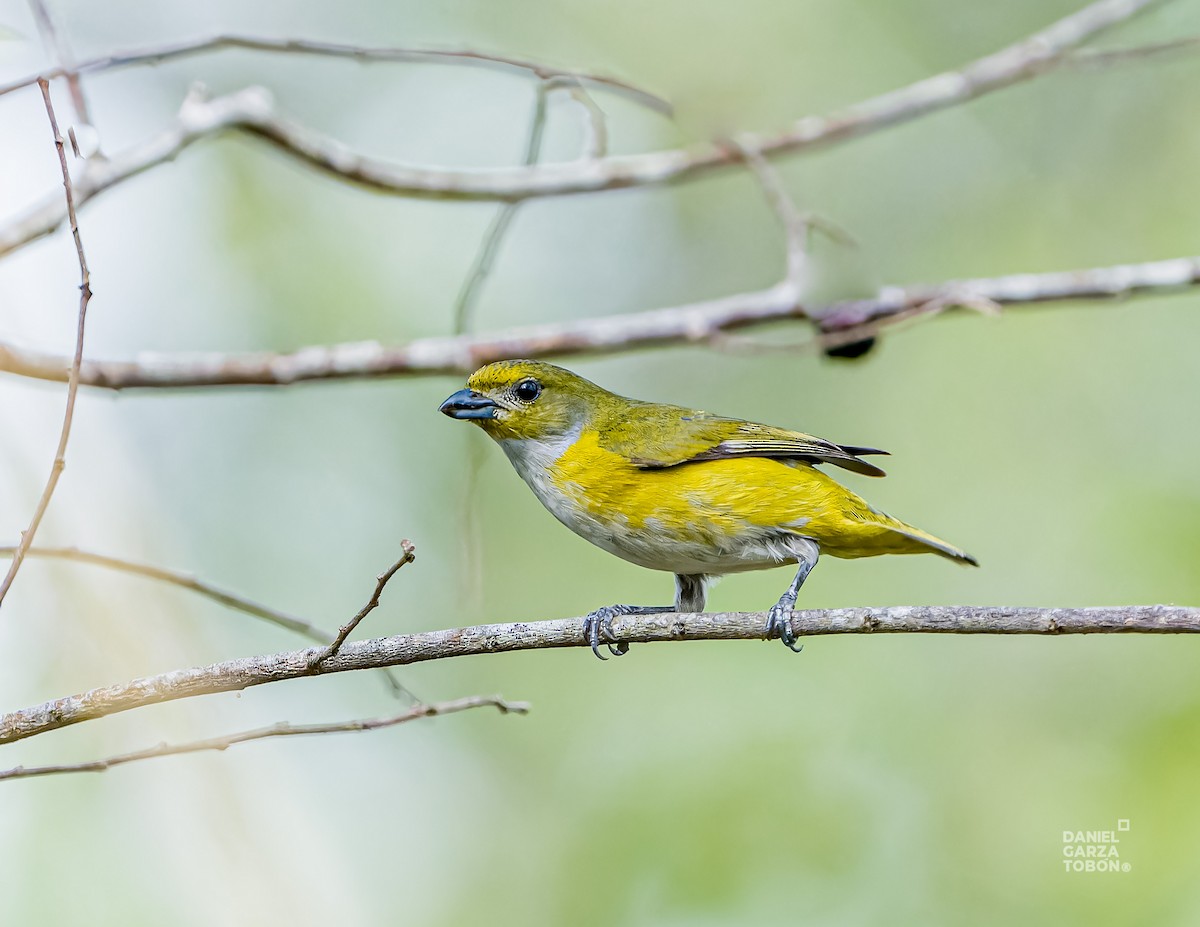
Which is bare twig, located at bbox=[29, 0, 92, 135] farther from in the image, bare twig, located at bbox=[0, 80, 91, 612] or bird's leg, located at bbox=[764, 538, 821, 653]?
bird's leg, located at bbox=[764, 538, 821, 653]

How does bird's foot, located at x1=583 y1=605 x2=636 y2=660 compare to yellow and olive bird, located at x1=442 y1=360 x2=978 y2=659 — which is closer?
bird's foot, located at x1=583 y1=605 x2=636 y2=660

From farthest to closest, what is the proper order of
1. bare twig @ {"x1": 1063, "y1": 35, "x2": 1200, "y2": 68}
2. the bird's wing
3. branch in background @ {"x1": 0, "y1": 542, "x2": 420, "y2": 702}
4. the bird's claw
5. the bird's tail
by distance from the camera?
bare twig @ {"x1": 1063, "y1": 35, "x2": 1200, "y2": 68} → the bird's wing → the bird's tail → the bird's claw → branch in background @ {"x1": 0, "y1": 542, "x2": 420, "y2": 702}

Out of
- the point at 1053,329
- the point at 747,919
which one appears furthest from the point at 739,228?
the point at 747,919

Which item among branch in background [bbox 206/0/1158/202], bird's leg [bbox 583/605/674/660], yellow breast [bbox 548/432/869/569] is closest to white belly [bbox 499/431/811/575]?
yellow breast [bbox 548/432/869/569]

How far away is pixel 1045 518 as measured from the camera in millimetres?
A: 7543

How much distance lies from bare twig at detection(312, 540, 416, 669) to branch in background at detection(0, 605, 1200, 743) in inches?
2.0

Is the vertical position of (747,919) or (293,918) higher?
(293,918)

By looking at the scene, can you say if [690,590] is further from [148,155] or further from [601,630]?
[148,155]

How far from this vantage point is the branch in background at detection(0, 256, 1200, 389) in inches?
192

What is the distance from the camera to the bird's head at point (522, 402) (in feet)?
14.5

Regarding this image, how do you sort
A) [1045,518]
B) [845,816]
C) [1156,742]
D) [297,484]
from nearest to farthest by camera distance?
[1156,742] → [845,816] → [1045,518] → [297,484]

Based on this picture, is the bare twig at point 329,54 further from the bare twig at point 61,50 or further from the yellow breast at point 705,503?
the yellow breast at point 705,503

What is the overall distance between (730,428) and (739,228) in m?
5.95

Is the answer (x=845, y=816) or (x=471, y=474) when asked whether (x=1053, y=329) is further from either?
(x=471, y=474)
